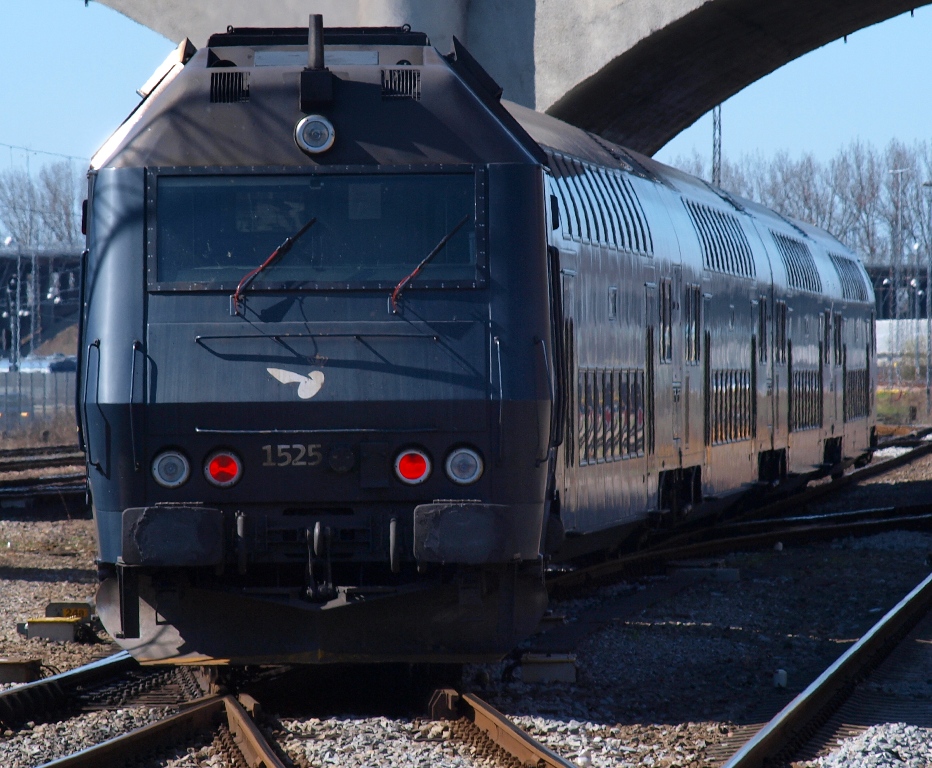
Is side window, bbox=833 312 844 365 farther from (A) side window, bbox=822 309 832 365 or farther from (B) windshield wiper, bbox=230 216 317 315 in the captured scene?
(B) windshield wiper, bbox=230 216 317 315

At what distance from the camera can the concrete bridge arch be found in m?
19.8

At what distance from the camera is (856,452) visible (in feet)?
75.6

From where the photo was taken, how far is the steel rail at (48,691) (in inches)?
262

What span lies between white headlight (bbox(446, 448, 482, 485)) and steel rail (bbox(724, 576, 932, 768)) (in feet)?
5.72

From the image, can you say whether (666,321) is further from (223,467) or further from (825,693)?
(223,467)

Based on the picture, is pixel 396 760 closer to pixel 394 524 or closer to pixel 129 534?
pixel 394 524

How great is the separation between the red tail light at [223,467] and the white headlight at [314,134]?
5.11 feet

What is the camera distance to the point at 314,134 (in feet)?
23.1

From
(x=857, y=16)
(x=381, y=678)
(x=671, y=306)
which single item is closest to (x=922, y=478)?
(x=857, y=16)

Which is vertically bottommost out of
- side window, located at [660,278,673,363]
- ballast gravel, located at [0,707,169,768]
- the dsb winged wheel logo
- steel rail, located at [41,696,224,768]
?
ballast gravel, located at [0,707,169,768]

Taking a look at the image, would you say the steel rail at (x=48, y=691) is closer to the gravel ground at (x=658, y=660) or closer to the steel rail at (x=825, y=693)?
the gravel ground at (x=658, y=660)

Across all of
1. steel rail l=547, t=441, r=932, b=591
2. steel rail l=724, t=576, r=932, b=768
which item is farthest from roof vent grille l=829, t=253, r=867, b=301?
steel rail l=724, t=576, r=932, b=768

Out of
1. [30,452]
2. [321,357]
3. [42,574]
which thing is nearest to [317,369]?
[321,357]

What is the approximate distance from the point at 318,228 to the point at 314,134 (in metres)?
0.47
